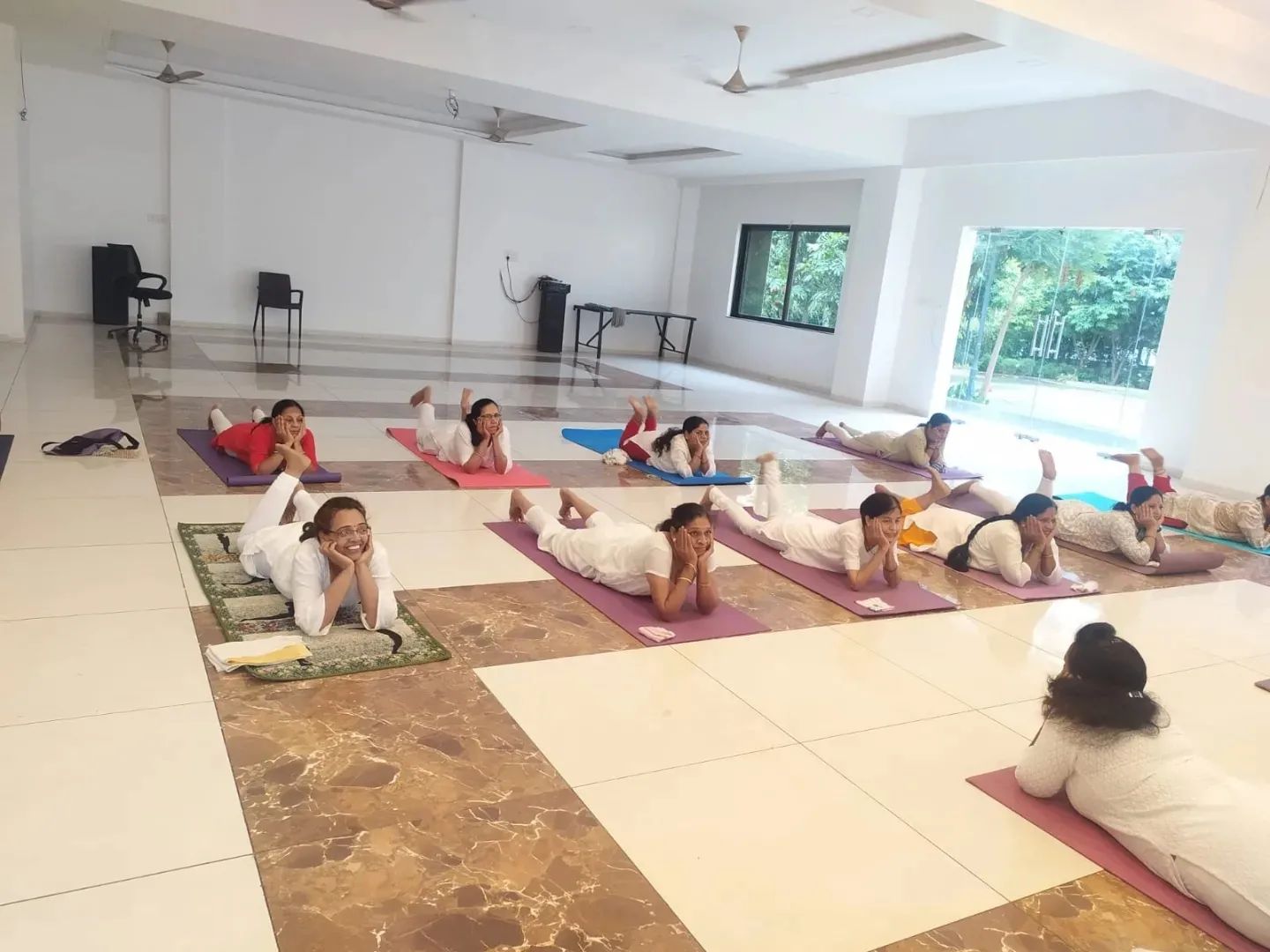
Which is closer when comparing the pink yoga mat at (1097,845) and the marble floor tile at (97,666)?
the pink yoga mat at (1097,845)

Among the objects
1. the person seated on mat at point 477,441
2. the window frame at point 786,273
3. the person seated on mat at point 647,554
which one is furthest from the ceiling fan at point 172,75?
the person seated on mat at point 647,554

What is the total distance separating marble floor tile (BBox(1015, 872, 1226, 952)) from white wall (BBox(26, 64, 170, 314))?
12.3 m

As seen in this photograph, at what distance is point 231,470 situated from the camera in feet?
16.5

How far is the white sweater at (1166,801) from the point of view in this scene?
208 centimetres

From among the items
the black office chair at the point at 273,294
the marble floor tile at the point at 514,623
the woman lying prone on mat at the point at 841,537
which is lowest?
Result: the marble floor tile at the point at 514,623

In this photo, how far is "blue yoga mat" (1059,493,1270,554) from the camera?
6.12 metres

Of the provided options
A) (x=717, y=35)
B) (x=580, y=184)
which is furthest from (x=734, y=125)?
(x=580, y=184)

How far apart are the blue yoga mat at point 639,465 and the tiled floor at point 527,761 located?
58.5 inches

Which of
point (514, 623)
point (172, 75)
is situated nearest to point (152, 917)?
point (514, 623)

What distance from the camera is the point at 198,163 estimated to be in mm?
Result: 11367

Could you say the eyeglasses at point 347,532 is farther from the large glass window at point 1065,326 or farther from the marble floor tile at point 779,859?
the large glass window at point 1065,326

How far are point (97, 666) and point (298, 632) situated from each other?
606mm

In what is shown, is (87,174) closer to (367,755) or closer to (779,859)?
(367,755)

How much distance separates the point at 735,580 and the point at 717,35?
16.8 feet
